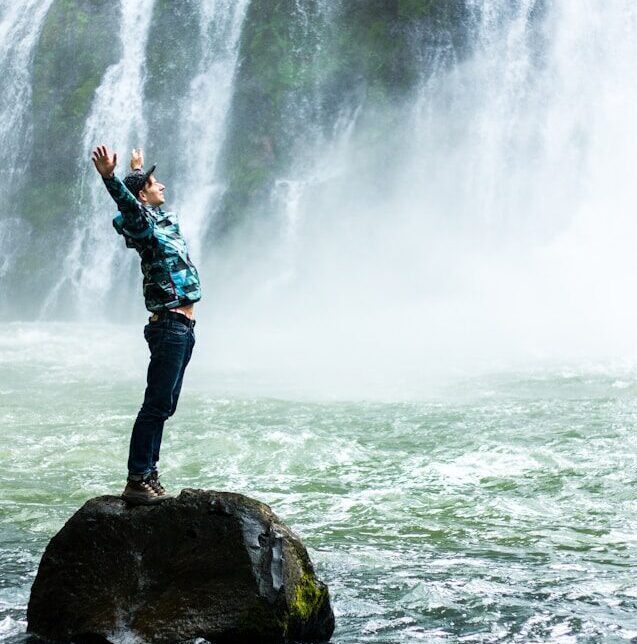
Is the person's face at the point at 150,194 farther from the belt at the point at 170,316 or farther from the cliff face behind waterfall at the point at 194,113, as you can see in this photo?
the cliff face behind waterfall at the point at 194,113

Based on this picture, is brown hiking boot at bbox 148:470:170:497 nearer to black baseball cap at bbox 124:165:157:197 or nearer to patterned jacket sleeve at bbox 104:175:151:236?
patterned jacket sleeve at bbox 104:175:151:236

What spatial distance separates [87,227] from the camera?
32312 millimetres

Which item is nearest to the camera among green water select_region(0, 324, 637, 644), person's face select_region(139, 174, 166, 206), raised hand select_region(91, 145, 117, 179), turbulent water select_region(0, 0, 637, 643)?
raised hand select_region(91, 145, 117, 179)

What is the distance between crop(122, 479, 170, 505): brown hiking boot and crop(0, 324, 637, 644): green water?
2.89 ft

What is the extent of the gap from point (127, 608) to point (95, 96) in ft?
104

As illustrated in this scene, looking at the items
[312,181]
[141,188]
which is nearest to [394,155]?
[312,181]

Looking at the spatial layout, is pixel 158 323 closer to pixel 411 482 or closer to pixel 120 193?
pixel 120 193

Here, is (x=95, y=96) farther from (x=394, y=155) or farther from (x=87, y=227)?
(x=394, y=155)

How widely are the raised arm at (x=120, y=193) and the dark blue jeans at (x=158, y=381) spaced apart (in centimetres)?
59

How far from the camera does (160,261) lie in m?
5.41

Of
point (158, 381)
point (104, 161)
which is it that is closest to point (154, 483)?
point (158, 381)

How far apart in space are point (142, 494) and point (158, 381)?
66 centimetres

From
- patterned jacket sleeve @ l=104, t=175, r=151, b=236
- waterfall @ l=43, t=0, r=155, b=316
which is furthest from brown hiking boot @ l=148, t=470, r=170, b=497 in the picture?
waterfall @ l=43, t=0, r=155, b=316

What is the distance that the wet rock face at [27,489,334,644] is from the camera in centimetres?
466
